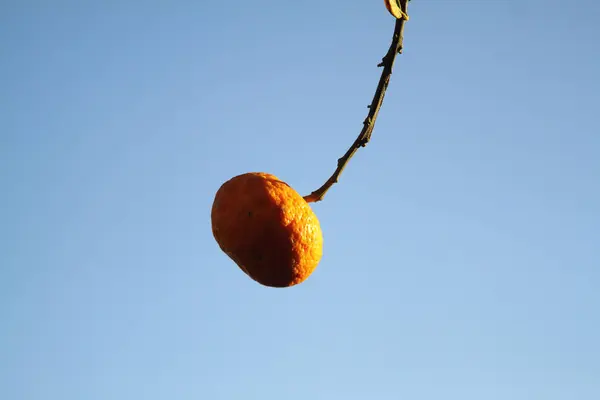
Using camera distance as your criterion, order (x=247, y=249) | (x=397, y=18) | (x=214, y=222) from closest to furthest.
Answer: (x=397, y=18), (x=247, y=249), (x=214, y=222)

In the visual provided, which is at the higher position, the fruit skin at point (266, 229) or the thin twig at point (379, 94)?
the thin twig at point (379, 94)

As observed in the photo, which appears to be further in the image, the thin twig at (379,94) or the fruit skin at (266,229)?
the fruit skin at (266,229)

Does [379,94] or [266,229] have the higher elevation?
[379,94]

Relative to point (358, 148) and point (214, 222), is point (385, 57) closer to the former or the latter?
point (358, 148)

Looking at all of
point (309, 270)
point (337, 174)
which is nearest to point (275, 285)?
point (309, 270)

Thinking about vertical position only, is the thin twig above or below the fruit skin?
above

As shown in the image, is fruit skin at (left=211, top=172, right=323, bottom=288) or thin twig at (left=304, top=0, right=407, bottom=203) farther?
fruit skin at (left=211, top=172, right=323, bottom=288)

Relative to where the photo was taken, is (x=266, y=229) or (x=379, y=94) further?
(x=266, y=229)

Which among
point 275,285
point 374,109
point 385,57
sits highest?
point 385,57
